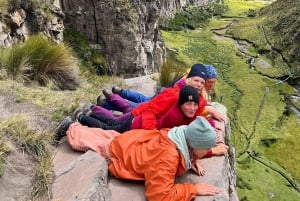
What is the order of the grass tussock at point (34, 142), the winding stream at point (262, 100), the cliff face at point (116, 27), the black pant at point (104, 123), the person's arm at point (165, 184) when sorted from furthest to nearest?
the winding stream at point (262, 100)
the cliff face at point (116, 27)
the black pant at point (104, 123)
the grass tussock at point (34, 142)
the person's arm at point (165, 184)

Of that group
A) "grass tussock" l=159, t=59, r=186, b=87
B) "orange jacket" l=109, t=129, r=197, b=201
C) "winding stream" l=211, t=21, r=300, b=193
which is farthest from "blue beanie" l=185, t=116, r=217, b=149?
"winding stream" l=211, t=21, r=300, b=193

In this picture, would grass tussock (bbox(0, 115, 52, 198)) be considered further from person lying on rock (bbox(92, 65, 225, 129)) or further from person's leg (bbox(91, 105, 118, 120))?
person lying on rock (bbox(92, 65, 225, 129))

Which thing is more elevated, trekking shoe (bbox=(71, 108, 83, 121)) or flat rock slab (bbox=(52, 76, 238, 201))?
trekking shoe (bbox=(71, 108, 83, 121))

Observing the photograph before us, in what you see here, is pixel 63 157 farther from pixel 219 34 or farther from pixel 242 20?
pixel 242 20

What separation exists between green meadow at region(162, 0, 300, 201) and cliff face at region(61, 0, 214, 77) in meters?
7.64

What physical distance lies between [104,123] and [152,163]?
1.93 m

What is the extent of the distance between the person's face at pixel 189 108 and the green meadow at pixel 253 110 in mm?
14669

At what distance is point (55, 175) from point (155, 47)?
64.2 feet

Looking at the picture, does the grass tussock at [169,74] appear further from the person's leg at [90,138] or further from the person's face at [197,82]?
Result: the person's leg at [90,138]

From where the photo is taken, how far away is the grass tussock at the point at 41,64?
32.7ft

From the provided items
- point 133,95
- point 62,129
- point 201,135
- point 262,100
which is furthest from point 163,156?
point 262,100

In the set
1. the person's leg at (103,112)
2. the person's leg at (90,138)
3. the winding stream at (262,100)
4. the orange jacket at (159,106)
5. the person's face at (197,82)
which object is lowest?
the winding stream at (262,100)

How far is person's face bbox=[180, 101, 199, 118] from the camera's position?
6109 mm

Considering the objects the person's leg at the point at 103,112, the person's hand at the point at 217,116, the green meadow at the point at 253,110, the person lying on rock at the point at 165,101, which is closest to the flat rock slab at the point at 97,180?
the person lying on rock at the point at 165,101
